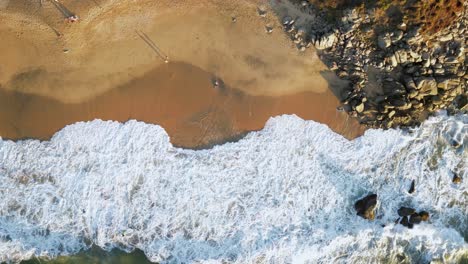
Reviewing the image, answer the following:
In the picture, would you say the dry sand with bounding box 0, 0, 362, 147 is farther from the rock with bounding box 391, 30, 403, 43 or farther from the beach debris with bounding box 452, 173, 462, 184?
the beach debris with bounding box 452, 173, 462, 184

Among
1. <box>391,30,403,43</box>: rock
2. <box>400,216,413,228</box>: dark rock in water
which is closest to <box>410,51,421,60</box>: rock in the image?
<box>391,30,403,43</box>: rock

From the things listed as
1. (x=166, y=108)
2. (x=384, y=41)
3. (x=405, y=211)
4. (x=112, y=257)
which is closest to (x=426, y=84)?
(x=384, y=41)

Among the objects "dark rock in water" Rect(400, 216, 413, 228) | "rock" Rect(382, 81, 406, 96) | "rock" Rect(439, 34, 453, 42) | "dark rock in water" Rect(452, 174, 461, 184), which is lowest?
"dark rock in water" Rect(400, 216, 413, 228)

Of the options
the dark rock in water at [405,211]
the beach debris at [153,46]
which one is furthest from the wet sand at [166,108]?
the dark rock in water at [405,211]

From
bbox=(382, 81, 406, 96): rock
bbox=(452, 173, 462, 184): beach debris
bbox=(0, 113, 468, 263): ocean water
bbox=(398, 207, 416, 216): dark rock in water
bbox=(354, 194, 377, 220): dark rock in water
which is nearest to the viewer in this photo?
bbox=(0, 113, 468, 263): ocean water

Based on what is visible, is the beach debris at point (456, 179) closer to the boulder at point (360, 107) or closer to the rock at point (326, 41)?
the boulder at point (360, 107)

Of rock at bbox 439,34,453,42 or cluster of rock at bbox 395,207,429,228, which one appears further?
cluster of rock at bbox 395,207,429,228

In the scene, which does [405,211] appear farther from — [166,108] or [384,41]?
[166,108]
